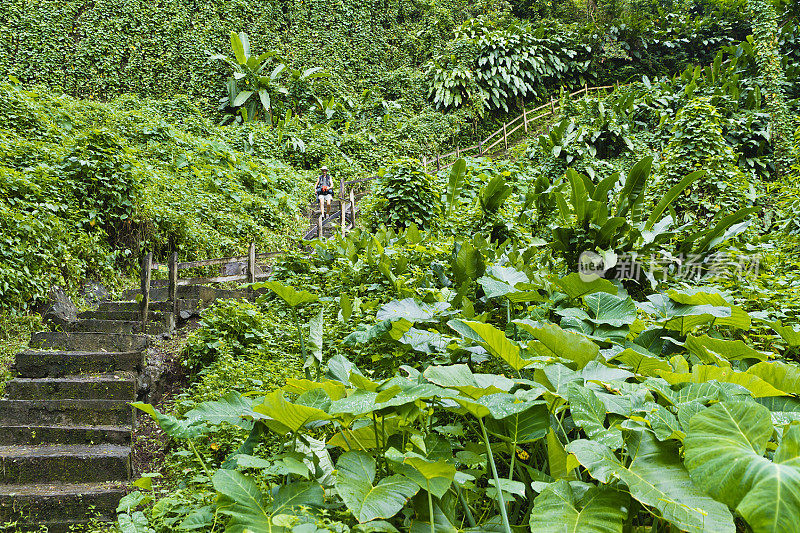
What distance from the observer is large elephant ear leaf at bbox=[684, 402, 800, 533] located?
110 cm

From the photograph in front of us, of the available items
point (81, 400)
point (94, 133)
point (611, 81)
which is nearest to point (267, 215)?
Answer: point (94, 133)

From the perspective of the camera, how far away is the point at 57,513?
331cm

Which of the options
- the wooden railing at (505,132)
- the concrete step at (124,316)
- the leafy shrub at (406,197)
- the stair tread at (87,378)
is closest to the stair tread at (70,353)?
the stair tread at (87,378)

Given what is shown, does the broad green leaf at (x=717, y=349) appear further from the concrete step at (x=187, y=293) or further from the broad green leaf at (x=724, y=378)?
the concrete step at (x=187, y=293)

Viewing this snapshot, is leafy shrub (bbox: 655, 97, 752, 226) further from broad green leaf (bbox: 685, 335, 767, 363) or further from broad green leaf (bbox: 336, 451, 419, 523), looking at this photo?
broad green leaf (bbox: 336, 451, 419, 523)

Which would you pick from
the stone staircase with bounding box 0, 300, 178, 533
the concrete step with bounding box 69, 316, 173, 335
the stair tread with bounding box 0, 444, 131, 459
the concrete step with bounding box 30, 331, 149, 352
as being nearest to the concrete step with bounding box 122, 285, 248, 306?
the concrete step with bounding box 69, 316, 173, 335

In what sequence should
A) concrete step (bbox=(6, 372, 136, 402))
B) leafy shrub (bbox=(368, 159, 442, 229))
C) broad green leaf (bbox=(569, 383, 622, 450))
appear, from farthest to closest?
leafy shrub (bbox=(368, 159, 442, 229)) → concrete step (bbox=(6, 372, 136, 402)) → broad green leaf (bbox=(569, 383, 622, 450))

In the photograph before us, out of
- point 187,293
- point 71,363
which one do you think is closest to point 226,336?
point 71,363

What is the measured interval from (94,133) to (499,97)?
12860 millimetres

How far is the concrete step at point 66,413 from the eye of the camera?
399 cm

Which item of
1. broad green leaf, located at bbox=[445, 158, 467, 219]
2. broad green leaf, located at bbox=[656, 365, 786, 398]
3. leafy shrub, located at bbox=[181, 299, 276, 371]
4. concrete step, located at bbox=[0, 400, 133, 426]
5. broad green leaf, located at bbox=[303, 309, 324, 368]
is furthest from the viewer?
broad green leaf, located at bbox=[445, 158, 467, 219]

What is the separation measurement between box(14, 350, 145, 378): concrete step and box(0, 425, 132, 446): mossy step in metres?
0.63

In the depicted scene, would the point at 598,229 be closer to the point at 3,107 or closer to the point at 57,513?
the point at 57,513

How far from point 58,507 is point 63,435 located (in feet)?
2.28
